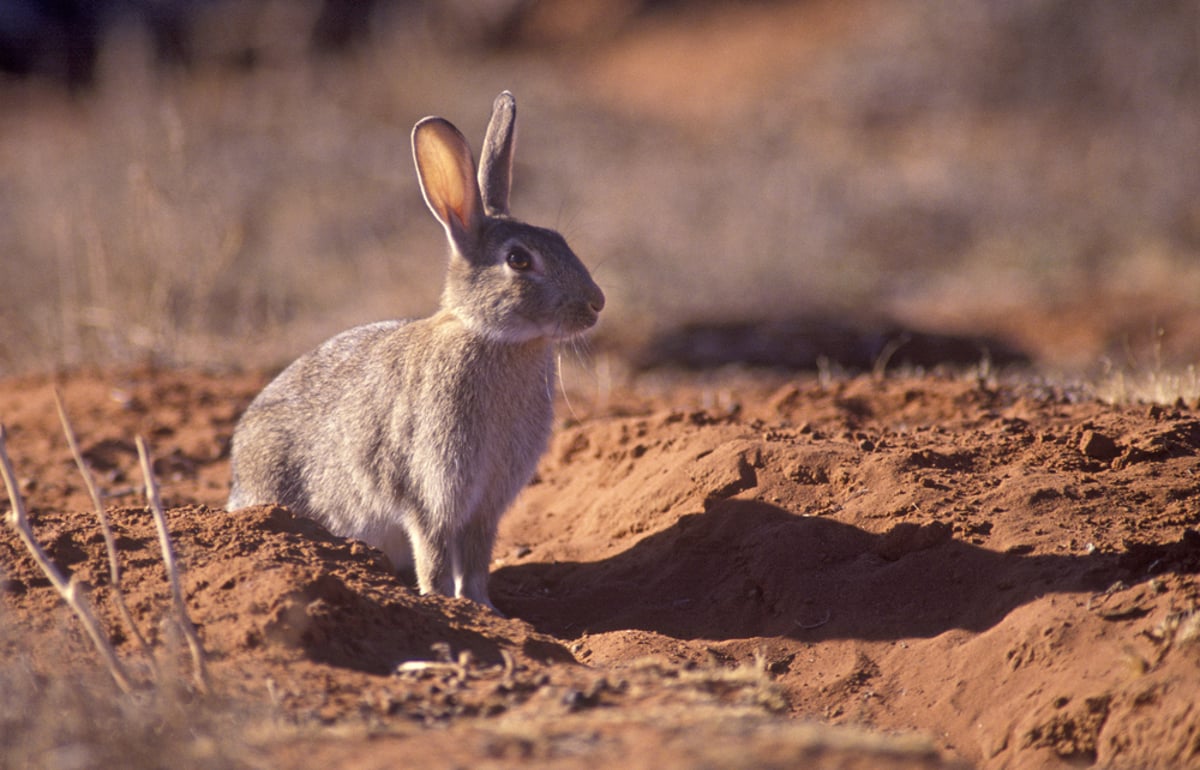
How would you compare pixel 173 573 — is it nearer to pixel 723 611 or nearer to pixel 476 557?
pixel 476 557

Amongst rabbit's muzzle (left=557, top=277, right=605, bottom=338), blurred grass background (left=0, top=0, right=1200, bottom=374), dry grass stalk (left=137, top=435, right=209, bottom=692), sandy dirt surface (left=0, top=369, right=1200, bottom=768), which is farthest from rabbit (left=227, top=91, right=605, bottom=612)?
blurred grass background (left=0, top=0, right=1200, bottom=374)

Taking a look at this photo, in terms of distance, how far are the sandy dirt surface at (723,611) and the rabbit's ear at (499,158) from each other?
1491 mm

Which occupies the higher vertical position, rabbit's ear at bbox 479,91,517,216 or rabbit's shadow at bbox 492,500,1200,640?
rabbit's ear at bbox 479,91,517,216

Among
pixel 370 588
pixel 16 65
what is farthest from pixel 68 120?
pixel 370 588

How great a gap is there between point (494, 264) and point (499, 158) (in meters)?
0.64

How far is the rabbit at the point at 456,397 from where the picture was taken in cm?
504

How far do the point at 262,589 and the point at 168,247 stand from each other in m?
6.01

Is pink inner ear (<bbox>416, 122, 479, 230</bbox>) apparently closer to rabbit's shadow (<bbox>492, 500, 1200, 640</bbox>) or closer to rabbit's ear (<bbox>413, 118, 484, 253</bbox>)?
rabbit's ear (<bbox>413, 118, 484, 253</bbox>)

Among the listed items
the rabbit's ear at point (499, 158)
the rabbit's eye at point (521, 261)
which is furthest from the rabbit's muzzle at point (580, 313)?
the rabbit's ear at point (499, 158)

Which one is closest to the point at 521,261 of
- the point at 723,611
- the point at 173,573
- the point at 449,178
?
the point at 449,178

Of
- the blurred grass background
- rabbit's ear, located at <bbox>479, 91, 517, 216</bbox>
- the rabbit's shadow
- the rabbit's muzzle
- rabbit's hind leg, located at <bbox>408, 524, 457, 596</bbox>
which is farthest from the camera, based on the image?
the blurred grass background

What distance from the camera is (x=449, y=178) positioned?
513 cm

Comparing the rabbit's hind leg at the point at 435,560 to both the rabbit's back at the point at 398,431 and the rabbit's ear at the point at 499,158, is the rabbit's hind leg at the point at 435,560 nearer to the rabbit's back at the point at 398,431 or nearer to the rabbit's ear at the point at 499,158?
the rabbit's back at the point at 398,431

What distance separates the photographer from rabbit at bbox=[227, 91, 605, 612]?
5039 millimetres
